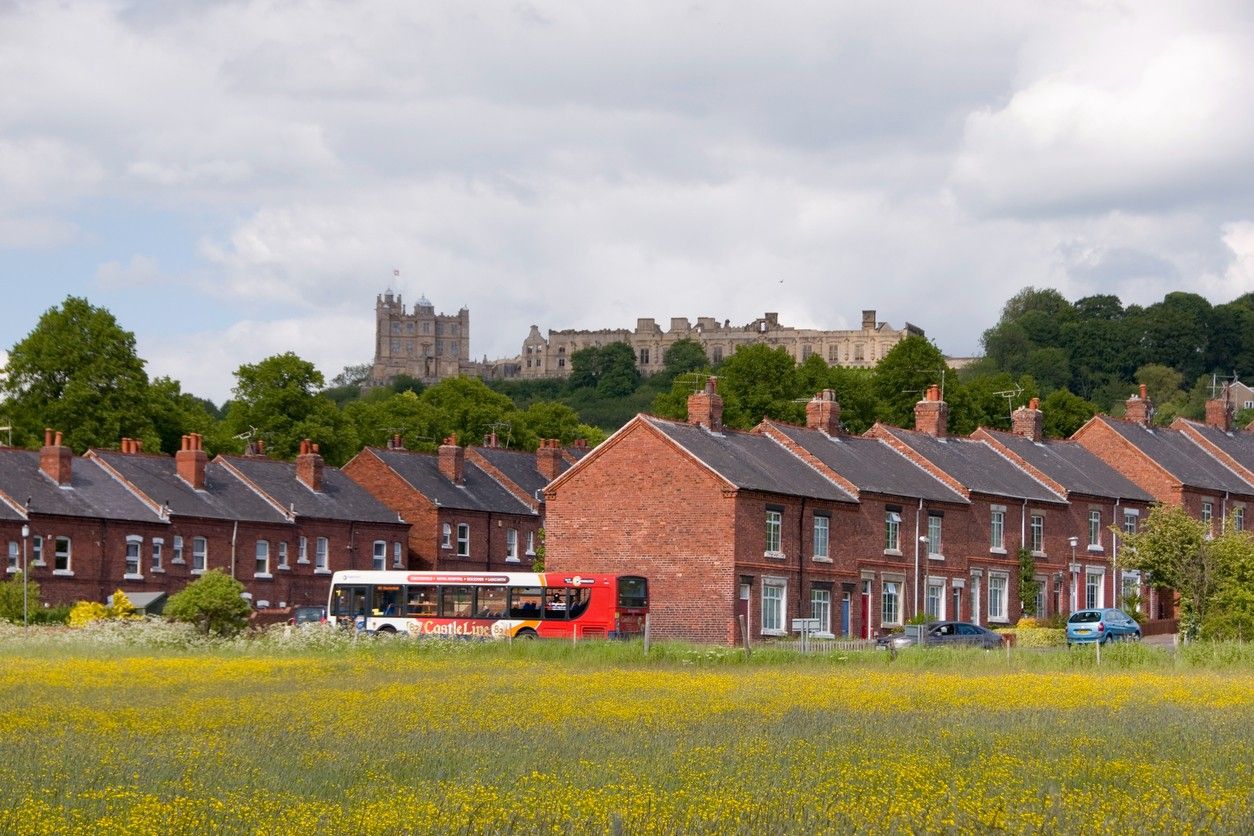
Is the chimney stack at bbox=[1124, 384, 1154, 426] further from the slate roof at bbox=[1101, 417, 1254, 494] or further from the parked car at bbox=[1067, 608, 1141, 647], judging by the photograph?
the parked car at bbox=[1067, 608, 1141, 647]

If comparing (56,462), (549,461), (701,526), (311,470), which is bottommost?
(701,526)

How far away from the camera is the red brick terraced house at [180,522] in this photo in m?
73.6

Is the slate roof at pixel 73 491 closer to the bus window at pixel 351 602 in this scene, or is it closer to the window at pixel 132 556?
the window at pixel 132 556

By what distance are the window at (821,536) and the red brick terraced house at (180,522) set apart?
2660 centimetres

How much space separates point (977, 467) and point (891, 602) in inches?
419

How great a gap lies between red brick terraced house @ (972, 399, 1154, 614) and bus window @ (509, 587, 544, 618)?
1012 inches

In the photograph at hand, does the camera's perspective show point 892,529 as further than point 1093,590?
No

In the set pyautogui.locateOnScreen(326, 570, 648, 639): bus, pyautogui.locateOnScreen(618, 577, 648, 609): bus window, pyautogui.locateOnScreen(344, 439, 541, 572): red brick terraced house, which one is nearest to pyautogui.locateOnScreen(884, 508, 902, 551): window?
pyautogui.locateOnScreen(326, 570, 648, 639): bus

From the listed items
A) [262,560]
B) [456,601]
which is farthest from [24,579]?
[262,560]

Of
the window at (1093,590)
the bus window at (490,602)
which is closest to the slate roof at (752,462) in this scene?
the bus window at (490,602)

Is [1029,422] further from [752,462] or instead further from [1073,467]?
[752,462]

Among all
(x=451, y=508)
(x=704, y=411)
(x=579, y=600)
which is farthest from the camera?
(x=451, y=508)

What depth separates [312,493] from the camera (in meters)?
86.8

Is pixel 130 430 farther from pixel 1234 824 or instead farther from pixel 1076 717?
pixel 1234 824
